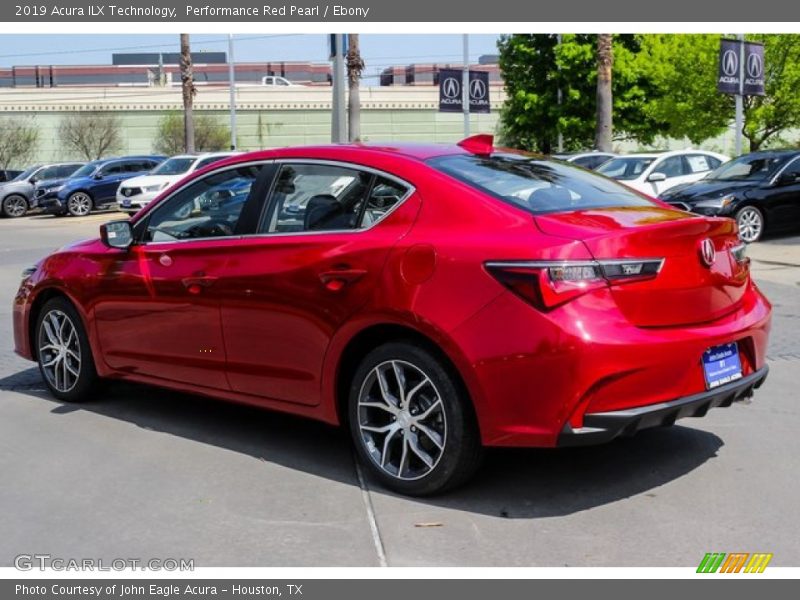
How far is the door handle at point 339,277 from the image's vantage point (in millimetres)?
4886

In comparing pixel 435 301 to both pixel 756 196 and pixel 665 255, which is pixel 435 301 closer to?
pixel 665 255

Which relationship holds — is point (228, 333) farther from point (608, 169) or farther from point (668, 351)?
point (608, 169)

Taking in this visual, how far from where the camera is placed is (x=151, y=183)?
27766mm

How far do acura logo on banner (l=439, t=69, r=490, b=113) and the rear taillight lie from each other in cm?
2506

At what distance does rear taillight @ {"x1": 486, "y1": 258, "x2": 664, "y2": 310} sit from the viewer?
431 centimetres

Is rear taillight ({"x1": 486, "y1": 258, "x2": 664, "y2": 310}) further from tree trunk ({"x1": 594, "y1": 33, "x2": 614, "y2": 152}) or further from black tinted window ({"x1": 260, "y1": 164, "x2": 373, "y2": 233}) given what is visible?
tree trunk ({"x1": 594, "y1": 33, "x2": 614, "y2": 152})

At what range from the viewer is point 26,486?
519cm

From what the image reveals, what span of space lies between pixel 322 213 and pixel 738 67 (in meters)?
20.4

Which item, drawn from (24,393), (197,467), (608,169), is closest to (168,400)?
(24,393)

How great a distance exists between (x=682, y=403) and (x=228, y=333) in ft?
7.86

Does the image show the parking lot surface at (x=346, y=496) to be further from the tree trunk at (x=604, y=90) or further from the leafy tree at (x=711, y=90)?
the leafy tree at (x=711, y=90)

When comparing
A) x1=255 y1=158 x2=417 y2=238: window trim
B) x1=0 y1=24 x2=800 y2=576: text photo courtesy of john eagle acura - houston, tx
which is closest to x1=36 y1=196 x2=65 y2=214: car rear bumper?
x1=0 y1=24 x2=800 y2=576: text photo courtesy of john eagle acura - houston, tx

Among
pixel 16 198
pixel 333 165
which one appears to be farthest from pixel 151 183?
pixel 333 165

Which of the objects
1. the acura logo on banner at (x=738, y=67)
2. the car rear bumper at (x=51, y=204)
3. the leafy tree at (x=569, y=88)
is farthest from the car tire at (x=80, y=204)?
the leafy tree at (x=569, y=88)
